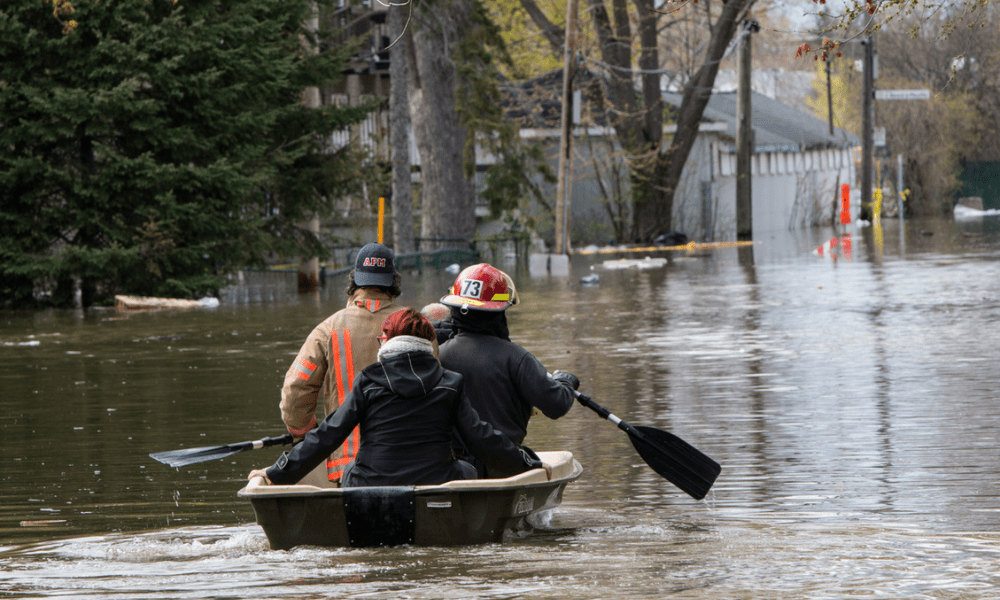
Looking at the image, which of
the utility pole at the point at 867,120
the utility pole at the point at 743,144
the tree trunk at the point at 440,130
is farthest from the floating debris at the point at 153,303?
the utility pole at the point at 867,120

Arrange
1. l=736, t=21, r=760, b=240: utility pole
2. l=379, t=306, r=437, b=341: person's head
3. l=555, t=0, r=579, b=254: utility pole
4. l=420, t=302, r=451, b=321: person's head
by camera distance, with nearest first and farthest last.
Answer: l=379, t=306, r=437, b=341: person's head < l=420, t=302, r=451, b=321: person's head < l=555, t=0, r=579, b=254: utility pole < l=736, t=21, r=760, b=240: utility pole

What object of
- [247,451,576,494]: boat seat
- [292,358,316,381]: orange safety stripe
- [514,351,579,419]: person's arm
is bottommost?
[247,451,576,494]: boat seat

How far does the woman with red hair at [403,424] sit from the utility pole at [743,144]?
35.4 m

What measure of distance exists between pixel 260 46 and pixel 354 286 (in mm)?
20812

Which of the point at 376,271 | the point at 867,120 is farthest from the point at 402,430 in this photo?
the point at 867,120

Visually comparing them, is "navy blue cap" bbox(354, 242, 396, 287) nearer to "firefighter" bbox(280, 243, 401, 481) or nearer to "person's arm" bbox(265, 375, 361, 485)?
"firefighter" bbox(280, 243, 401, 481)

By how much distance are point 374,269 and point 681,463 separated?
2110 mm

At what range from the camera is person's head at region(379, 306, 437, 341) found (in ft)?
22.3

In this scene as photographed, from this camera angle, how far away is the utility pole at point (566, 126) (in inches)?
1293

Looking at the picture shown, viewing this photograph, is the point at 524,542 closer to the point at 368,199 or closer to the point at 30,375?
the point at 30,375

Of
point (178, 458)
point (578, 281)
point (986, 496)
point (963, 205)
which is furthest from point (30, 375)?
point (963, 205)

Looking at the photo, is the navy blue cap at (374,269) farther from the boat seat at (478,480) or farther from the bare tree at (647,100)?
the bare tree at (647,100)

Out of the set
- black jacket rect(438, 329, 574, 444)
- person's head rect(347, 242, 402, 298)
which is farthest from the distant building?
black jacket rect(438, 329, 574, 444)

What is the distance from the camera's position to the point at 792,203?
59.0m
